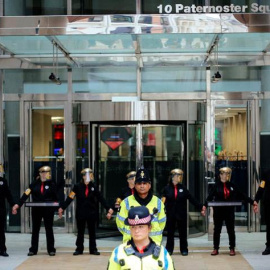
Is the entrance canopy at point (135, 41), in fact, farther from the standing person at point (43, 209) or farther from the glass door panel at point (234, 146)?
the standing person at point (43, 209)

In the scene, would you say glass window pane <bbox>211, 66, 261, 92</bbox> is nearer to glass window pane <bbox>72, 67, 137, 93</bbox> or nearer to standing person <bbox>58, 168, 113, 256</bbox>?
glass window pane <bbox>72, 67, 137, 93</bbox>

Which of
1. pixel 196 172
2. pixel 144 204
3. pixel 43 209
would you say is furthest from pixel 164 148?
pixel 144 204

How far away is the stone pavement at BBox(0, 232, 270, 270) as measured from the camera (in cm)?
1141

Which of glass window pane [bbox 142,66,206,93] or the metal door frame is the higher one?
glass window pane [bbox 142,66,206,93]

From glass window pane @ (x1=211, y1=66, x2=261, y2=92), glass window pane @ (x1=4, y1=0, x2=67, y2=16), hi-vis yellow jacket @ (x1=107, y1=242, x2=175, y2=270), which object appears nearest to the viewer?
hi-vis yellow jacket @ (x1=107, y1=242, x2=175, y2=270)

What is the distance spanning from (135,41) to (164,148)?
2.92m

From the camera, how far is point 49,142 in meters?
15.2

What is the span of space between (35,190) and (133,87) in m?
3.76

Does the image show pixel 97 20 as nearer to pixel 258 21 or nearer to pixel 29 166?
pixel 258 21

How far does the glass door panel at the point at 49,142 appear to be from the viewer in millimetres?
15234

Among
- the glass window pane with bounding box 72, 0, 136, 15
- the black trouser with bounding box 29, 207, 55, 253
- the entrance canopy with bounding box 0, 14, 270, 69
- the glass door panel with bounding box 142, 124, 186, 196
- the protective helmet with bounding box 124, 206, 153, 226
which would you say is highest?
the glass window pane with bounding box 72, 0, 136, 15

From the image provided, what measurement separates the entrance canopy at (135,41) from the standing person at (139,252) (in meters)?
6.70

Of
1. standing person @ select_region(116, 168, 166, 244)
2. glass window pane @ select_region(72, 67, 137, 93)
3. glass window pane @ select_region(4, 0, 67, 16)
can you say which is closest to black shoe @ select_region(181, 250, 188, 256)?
standing person @ select_region(116, 168, 166, 244)

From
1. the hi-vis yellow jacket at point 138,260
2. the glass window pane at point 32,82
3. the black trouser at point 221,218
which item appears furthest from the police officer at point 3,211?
the hi-vis yellow jacket at point 138,260
